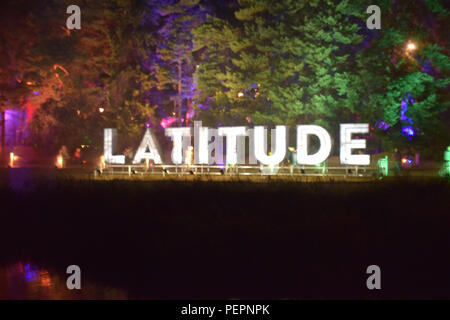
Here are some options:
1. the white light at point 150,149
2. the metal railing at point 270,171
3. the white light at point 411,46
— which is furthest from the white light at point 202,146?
the white light at point 411,46

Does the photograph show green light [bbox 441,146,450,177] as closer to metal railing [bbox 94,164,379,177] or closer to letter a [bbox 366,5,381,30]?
metal railing [bbox 94,164,379,177]

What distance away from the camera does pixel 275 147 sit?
29.1 m

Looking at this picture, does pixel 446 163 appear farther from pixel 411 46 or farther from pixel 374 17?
pixel 374 17

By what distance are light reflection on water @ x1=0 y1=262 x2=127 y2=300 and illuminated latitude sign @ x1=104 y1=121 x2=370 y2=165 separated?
18682 millimetres

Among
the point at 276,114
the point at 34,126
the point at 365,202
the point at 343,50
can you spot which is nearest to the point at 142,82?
the point at 34,126

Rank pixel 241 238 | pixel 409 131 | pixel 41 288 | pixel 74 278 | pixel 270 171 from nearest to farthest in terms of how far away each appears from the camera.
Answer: pixel 41 288 < pixel 74 278 < pixel 241 238 < pixel 270 171 < pixel 409 131

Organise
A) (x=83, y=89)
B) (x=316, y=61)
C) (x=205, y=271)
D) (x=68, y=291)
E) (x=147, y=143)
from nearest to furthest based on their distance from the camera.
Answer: (x=68, y=291) → (x=205, y=271) → (x=147, y=143) → (x=316, y=61) → (x=83, y=89)

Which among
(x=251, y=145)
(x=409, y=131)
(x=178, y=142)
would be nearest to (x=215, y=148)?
(x=178, y=142)

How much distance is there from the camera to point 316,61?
35.7 m

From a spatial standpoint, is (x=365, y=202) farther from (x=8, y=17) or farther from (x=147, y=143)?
(x=8, y=17)

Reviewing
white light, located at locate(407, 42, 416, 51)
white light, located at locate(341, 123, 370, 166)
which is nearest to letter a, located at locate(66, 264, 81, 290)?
white light, located at locate(341, 123, 370, 166)

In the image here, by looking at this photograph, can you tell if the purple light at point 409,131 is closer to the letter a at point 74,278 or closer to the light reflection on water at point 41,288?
the letter a at point 74,278

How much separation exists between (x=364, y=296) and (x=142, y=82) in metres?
40.3

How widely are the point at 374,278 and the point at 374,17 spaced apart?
2706 cm
